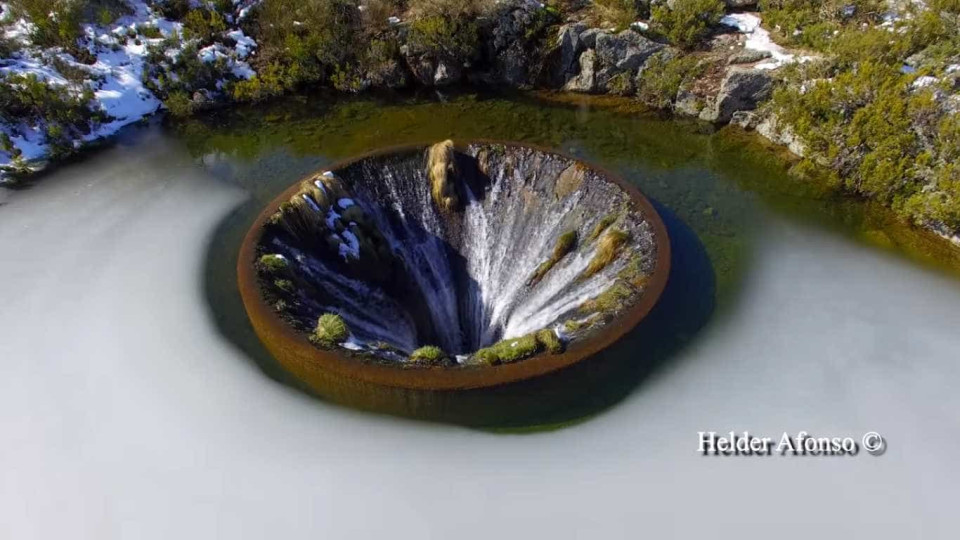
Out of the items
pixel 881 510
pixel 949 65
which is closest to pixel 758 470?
pixel 881 510

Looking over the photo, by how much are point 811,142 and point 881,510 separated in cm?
1485

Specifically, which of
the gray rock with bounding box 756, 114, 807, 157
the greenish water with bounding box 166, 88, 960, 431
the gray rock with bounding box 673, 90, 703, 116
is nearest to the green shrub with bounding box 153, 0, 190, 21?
the greenish water with bounding box 166, 88, 960, 431

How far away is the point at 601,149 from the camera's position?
2433 cm

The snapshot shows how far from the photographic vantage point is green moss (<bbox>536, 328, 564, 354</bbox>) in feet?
45.8

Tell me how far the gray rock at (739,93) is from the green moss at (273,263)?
64.1ft

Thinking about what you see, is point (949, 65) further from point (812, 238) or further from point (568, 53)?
point (568, 53)

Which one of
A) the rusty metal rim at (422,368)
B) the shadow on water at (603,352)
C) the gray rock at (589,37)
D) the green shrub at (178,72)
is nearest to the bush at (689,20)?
the gray rock at (589,37)

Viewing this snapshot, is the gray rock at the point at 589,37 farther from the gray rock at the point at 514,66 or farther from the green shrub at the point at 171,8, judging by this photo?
the green shrub at the point at 171,8

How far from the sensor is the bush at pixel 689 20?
2792 centimetres

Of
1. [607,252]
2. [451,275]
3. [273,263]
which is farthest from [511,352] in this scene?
[273,263]

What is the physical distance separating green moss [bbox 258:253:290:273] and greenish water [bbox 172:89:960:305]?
475 cm

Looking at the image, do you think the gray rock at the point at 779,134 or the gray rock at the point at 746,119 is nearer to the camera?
the gray rock at the point at 779,134

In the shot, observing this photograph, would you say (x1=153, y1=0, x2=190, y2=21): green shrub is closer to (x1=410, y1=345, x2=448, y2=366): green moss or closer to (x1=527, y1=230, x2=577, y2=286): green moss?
(x1=527, y1=230, x2=577, y2=286): green moss

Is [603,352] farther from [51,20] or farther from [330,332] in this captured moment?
[51,20]
